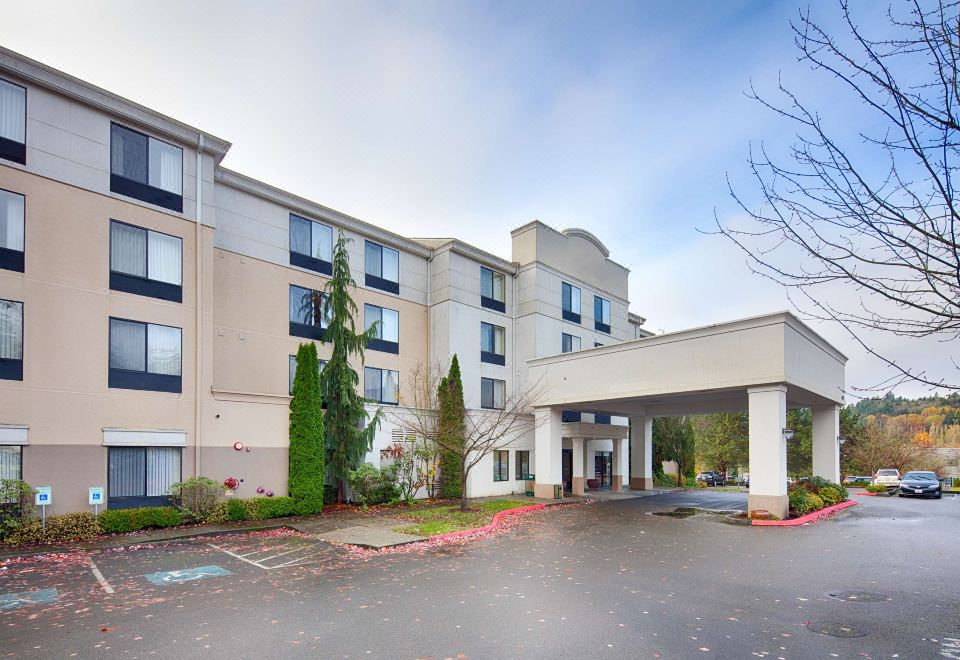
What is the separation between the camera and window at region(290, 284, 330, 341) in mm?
21297

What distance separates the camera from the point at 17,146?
14531 mm

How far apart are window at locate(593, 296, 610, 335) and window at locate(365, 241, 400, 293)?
40.2ft

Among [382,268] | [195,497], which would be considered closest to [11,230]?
[195,497]

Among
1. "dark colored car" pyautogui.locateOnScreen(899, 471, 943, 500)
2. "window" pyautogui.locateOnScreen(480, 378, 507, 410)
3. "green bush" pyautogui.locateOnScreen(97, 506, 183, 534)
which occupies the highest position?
"window" pyautogui.locateOnScreen(480, 378, 507, 410)

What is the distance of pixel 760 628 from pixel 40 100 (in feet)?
65.7

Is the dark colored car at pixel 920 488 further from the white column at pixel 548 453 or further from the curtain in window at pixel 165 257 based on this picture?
the curtain in window at pixel 165 257

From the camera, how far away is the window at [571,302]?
96.2 feet

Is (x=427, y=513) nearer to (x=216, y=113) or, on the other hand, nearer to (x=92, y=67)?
(x=216, y=113)

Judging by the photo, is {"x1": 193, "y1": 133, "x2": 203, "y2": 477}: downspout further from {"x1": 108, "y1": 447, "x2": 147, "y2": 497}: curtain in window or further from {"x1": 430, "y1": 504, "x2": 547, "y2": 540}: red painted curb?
{"x1": 430, "y1": 504, "x2": 547, "y2": 540}: red painted curb

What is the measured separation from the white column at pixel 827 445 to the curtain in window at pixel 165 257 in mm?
25830

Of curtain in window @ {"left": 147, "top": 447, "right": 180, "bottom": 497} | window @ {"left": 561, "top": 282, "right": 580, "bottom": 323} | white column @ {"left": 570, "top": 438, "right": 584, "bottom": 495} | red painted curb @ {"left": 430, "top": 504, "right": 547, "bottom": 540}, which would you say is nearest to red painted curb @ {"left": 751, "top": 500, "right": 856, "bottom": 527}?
red painted curb @ {"left": 430, "top": 504, "right": 547, "bottom": 540}

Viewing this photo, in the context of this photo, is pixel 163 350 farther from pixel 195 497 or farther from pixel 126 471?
pixel 195 497

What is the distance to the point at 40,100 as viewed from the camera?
1488 cm

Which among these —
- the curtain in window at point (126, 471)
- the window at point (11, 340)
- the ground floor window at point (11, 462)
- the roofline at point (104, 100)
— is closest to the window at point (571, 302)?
the roofline at point (104, 100)
